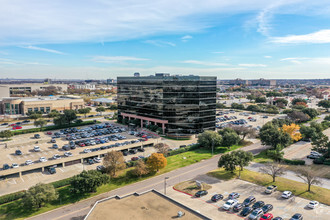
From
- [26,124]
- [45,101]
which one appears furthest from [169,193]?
[45,101]

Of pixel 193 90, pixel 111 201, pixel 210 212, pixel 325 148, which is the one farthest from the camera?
pixel 193 90

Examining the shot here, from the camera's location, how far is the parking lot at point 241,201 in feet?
118

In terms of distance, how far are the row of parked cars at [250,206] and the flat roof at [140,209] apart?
32.3ft

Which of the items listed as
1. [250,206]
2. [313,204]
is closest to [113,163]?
[250,206]

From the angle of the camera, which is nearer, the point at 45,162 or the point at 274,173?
the point at 274,173

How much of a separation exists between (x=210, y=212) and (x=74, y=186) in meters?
24.4

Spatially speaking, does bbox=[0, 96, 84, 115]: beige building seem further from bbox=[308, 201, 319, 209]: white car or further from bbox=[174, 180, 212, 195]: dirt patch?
bbox=[308, 201, 319, 209]: white car

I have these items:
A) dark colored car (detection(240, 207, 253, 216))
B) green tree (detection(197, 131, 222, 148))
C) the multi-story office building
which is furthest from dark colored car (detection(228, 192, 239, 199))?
the multi-story office building

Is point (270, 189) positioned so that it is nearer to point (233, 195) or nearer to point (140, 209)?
point (233, 195)

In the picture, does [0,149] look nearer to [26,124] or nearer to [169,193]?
[26,124]

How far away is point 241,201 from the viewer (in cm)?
3991

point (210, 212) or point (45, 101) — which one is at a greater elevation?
point (45, 101)

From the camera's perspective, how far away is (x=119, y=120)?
106250 millimetres

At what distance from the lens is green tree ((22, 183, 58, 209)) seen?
36625 mm
